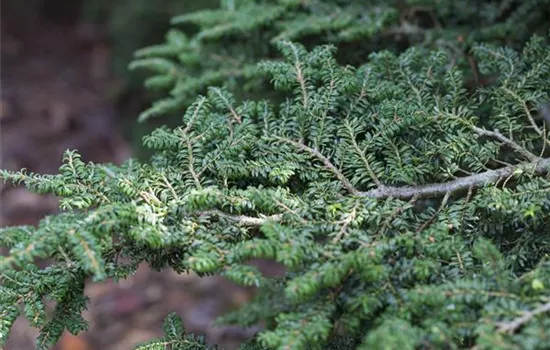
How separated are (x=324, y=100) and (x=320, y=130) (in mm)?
72

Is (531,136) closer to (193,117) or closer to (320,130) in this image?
(320,130)

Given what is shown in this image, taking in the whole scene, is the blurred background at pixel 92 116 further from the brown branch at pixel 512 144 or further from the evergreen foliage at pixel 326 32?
the brown branch at pixel 512 144

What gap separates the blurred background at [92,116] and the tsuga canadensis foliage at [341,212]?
1443 millimetres

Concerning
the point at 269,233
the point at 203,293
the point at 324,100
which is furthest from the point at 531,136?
the point at 203,293

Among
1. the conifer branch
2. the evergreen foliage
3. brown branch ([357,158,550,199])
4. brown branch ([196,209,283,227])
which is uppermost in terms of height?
the evergreen foliage

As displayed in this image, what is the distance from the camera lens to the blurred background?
9.30ft

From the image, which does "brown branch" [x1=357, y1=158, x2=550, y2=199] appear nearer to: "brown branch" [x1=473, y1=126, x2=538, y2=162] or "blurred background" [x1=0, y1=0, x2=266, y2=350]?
"brown branch" [x1=473, y1=126, x2=538, y2=162]

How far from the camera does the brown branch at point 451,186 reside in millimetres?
1260

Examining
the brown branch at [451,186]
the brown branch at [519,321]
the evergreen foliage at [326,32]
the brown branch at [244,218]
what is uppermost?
the evergreen foliage at [326,32]

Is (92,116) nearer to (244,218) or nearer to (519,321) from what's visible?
(244,218)

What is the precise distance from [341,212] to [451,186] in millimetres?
243

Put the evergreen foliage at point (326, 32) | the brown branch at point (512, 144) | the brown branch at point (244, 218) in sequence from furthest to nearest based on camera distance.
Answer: the evergreen foliage at point (326, 32) → the brown branch at point (512, 144) → the brown branch at point (244, 218)

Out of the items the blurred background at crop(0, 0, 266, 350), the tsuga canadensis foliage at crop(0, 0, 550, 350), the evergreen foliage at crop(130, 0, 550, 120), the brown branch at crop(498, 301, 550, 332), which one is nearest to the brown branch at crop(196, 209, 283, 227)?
the tsuga canadensis foliage at crop(0, 0, 550, 350)

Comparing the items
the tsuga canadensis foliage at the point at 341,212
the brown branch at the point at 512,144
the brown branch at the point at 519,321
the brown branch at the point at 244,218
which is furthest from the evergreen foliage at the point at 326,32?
the brown branch at the point at 519,321
